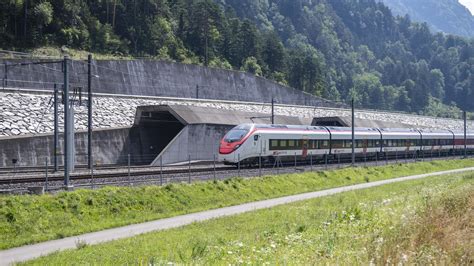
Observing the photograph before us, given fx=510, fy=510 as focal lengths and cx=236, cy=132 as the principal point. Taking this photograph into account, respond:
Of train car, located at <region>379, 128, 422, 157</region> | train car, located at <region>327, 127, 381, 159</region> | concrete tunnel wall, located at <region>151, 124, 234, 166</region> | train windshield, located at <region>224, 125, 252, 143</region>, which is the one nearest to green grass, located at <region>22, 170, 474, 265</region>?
train windshield, located at <region>224, 125, 252, 143</region>

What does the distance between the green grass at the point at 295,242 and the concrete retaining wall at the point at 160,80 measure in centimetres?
2616

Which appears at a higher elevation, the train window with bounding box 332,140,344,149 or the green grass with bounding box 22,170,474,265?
the green grass with bounding box 22,170,474,265

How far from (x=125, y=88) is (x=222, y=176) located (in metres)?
24.5

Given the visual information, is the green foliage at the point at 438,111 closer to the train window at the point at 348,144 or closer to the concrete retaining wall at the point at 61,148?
the train window at the point at 348,144

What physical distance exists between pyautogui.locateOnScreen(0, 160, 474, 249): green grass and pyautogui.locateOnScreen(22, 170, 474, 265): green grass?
10.1 ft

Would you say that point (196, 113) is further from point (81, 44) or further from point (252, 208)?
point (81, 44)

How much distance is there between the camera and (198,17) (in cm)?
8925

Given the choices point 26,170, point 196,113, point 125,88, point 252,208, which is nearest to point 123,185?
point 252,208

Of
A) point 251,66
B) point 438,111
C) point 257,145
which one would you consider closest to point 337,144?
point 257,145

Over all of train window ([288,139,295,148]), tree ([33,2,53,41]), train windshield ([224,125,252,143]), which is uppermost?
tree ([33,2,53,41])

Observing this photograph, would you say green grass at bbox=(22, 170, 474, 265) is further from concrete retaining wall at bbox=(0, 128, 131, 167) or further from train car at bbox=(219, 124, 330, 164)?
concrete retaining wall at bbox=(0, 128, 131, 167)

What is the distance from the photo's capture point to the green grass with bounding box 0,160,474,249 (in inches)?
658

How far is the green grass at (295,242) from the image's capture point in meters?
9.94

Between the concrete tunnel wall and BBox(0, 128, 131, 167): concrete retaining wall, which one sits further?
the concrete tunnel wall
